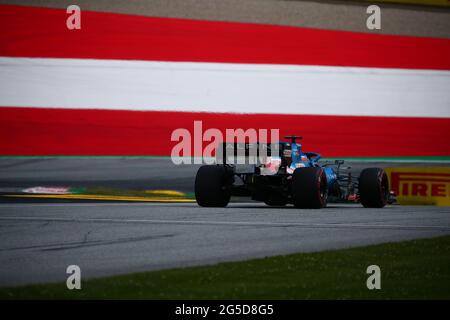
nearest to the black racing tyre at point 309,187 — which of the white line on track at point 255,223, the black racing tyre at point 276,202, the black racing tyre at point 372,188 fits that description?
the black racing tyre at point 276,202

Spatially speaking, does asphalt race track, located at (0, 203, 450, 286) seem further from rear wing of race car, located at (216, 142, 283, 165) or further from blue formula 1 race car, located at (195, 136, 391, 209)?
rear wing of race car, located at (216, 142, 283, 165)

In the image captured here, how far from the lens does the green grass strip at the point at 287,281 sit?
6696mm

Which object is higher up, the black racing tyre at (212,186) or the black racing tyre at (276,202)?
the black racing tyre at (212,186)

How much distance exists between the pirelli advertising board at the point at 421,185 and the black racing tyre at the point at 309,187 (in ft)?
13.5

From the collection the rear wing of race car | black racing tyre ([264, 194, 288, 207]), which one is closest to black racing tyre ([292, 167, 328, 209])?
the rear wing of race car

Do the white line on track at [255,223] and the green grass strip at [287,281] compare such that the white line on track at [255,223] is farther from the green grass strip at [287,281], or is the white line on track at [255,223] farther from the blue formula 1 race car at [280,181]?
the green grass strip at [287,281]

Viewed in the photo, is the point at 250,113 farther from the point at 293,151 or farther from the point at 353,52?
the point at 293,151

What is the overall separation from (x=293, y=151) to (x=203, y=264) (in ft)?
23.7

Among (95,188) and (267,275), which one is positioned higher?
(95,188)

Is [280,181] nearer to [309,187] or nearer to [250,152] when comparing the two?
[250,152]

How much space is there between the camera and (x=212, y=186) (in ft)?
50.4

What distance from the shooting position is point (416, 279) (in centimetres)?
748

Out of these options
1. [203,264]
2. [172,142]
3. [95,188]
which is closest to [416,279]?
[203,264]
